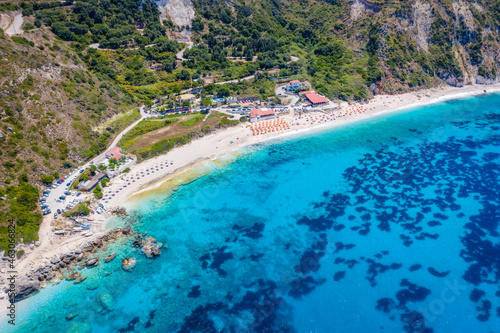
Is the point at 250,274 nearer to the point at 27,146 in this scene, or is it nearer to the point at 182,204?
the point at 182,204

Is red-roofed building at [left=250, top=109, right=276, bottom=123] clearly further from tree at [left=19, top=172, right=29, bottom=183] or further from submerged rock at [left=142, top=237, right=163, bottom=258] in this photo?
tree at [left=19, top=172, right=29, bottom=183]

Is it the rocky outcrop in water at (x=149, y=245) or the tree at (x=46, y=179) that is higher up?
the tree at (x=46, y=179)

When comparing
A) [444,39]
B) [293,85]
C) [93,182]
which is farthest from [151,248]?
[444,39]

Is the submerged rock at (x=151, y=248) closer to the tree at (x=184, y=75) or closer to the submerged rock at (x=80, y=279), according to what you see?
the submerged rock at (x=80, y=279)

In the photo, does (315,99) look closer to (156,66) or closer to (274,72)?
(274,72)

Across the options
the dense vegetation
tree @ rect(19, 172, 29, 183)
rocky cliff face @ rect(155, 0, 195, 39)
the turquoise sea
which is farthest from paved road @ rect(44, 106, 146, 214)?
rocky cliff face @ rect(155, 0, 195, 39)

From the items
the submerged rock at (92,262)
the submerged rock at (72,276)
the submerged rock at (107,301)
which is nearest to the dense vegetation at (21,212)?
the submerged rock at (72,276)
